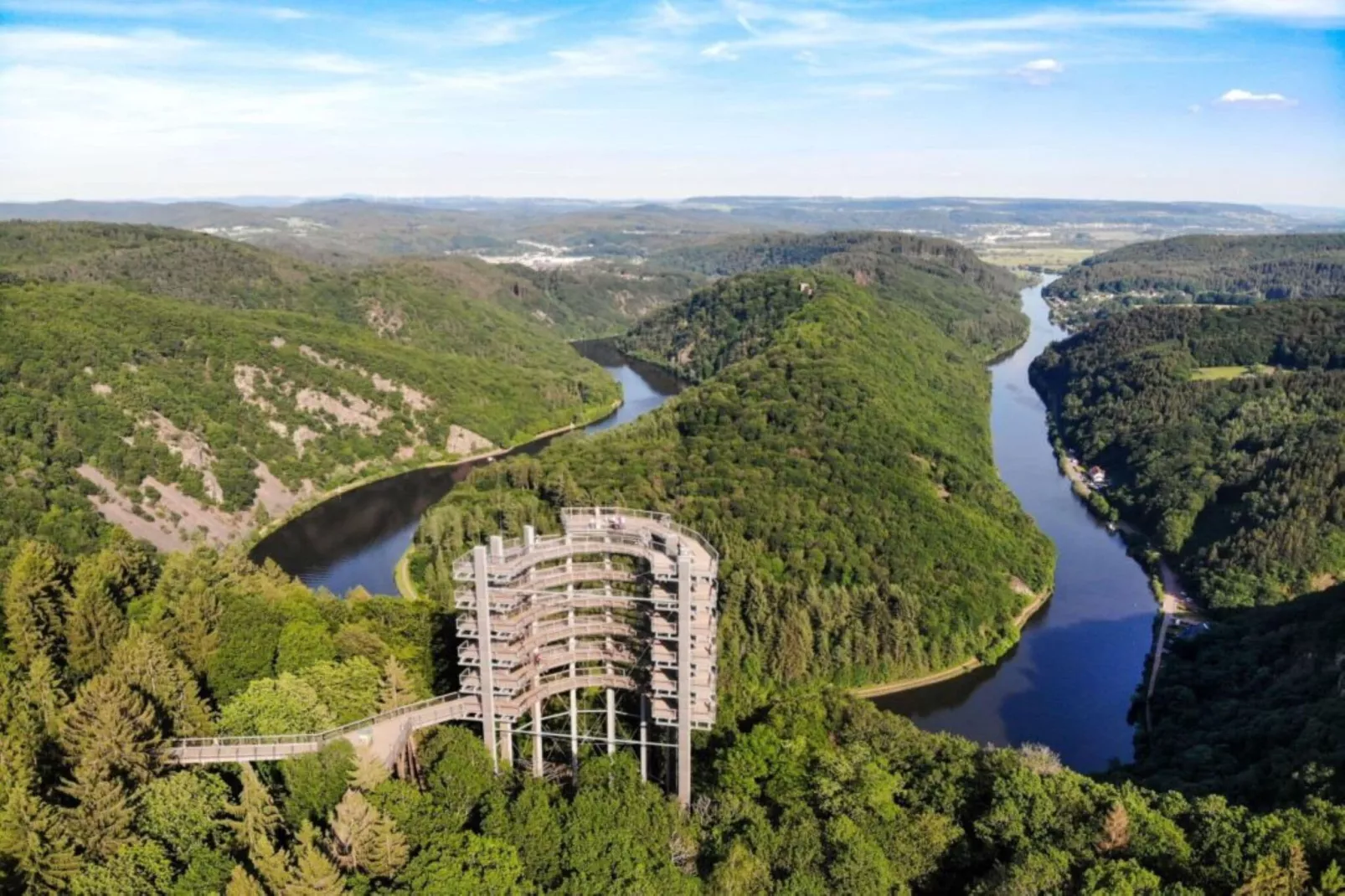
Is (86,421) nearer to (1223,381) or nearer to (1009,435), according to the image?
(1009,435)

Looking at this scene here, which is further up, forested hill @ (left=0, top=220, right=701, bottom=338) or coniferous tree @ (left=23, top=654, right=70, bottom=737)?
forested hill @ (left=0, top=220, right=701, bottom=338)

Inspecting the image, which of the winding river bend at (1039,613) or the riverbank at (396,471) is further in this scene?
the riverbank at (396,471)

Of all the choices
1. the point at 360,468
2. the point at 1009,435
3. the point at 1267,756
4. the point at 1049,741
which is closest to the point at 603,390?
the point at 360,468

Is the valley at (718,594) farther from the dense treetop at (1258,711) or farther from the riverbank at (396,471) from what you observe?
the riverbank at (396,471)

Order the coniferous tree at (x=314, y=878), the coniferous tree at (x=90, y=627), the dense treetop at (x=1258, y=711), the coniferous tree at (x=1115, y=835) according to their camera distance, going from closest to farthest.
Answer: the coniferous tree at (x=314, y=878) → the coniferous tree at (x=1115, y=835) → the coniferous tree at (x=90, y=627) → the dense treetop at (x=1258, y=711)

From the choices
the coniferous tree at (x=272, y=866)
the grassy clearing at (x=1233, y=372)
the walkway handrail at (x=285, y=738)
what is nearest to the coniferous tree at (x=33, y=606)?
the walkway handrail at (x=285, y=738)

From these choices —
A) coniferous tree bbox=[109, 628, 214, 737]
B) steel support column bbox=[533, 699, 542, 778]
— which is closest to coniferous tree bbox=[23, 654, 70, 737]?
coniferous tree bbox=[109, 628, 214, 737]

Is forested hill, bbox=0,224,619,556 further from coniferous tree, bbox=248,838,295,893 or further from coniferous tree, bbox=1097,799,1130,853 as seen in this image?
coniferous tree, bbox=1097,799,1130,853
